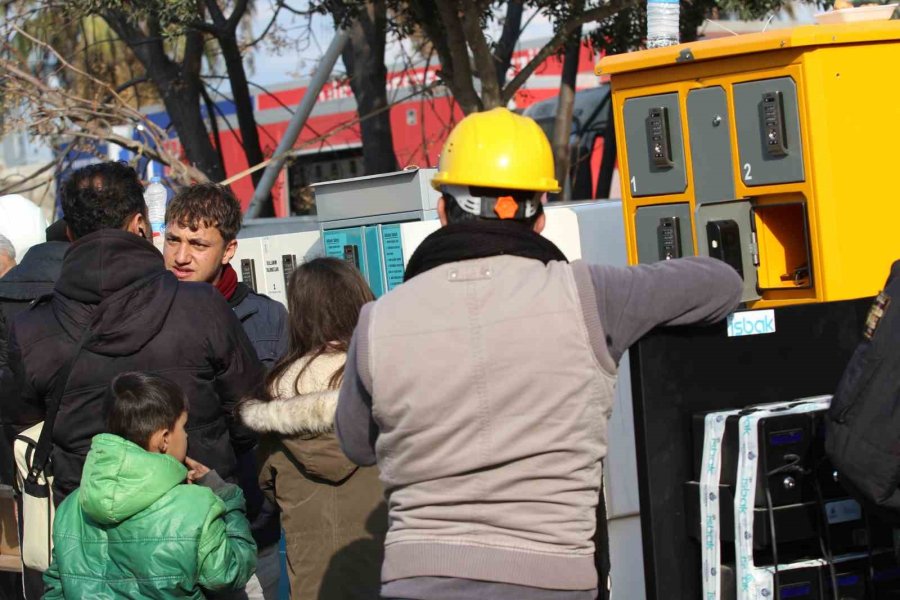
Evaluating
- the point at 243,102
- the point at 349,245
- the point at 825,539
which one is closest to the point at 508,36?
the point at 243,102

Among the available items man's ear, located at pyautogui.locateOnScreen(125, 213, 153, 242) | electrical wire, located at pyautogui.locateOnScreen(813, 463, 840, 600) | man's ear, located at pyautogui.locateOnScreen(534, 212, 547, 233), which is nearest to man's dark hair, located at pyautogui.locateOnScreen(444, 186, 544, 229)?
man's ear, located at pyautogui.locateOnScreen(534, 212, 547, 233)

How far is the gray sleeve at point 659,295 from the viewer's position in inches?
98.4

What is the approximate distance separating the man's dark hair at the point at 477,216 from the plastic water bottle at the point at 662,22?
2039 millimetres

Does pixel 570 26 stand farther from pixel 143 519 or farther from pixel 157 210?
pixel 143 519

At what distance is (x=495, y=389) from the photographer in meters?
2.41

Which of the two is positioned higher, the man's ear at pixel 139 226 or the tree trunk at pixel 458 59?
the tree trunk at pixel 458 59

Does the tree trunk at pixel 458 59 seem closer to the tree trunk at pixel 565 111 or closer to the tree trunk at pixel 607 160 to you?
the tree trunk at pixel 565 111

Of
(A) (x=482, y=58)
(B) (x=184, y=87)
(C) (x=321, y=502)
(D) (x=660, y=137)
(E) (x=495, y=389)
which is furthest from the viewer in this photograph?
(B) (x=184, y=87)

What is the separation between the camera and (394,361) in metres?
2.46

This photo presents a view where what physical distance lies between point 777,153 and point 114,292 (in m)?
2.09

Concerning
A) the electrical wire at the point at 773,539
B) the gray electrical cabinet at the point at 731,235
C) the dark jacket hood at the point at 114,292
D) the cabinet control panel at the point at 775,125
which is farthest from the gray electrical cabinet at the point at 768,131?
the dark jacket hood at the point at 114,292

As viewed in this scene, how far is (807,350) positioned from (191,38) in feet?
39.5

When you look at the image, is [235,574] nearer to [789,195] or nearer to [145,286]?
[145,286]

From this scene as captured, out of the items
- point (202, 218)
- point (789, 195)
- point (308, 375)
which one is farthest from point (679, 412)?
point (202, 218)
